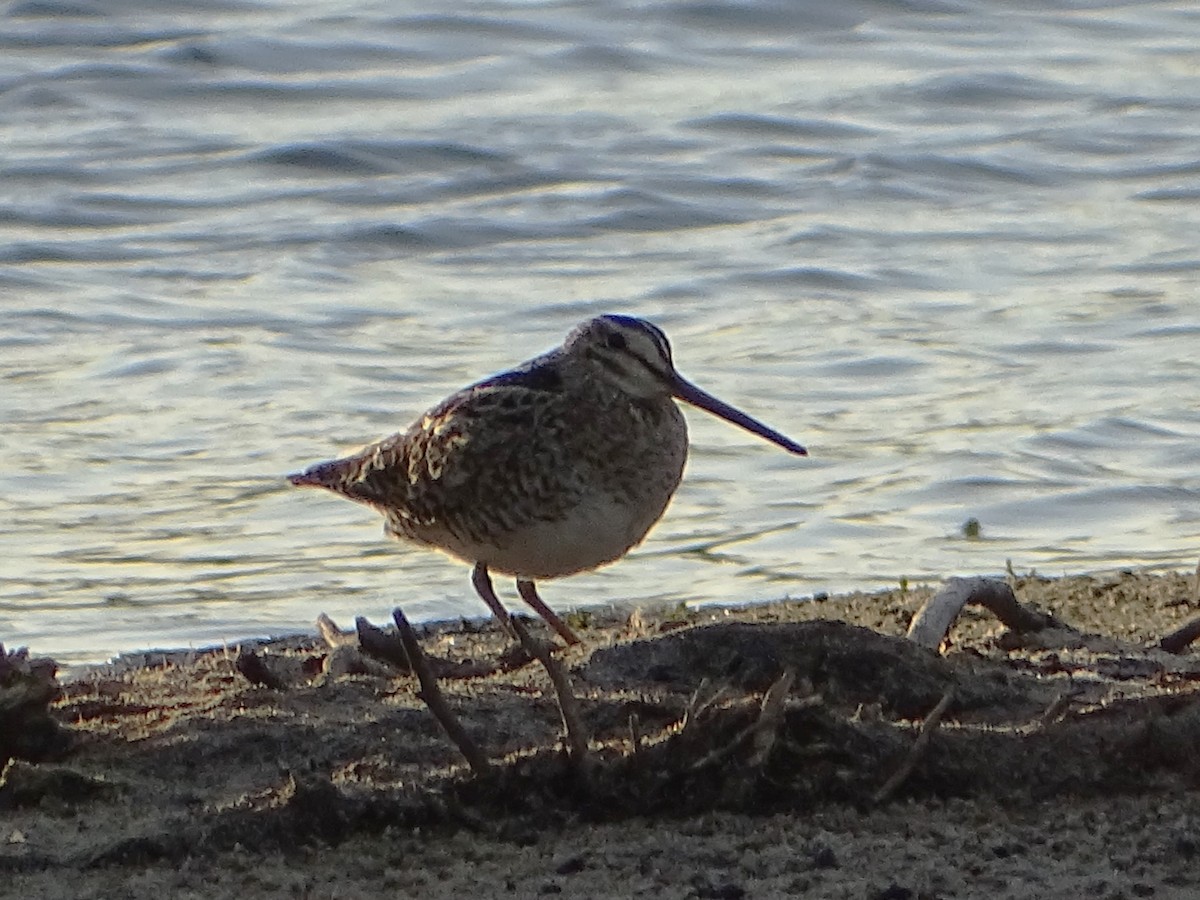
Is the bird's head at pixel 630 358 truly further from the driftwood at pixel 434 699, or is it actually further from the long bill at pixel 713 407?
the driftwood at pixel 434 699

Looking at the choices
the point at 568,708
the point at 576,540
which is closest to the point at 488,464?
the point at 576,540

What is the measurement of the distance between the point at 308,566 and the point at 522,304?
3.49 metres

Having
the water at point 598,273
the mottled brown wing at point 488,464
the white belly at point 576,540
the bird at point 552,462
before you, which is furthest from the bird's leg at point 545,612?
the water at point 598,273

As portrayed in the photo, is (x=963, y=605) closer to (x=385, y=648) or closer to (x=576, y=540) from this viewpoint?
(x=576, y=540)

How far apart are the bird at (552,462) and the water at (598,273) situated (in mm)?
1428

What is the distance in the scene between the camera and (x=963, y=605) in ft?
19.2

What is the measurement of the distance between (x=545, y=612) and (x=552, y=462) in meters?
0.56

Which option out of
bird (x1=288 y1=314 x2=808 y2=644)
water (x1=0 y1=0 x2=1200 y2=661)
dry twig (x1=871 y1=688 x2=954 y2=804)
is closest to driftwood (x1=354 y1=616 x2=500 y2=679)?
bird (x1=288 y1=314 x2=808 y2=644)

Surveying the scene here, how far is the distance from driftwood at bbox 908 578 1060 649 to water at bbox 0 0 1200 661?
1826mm

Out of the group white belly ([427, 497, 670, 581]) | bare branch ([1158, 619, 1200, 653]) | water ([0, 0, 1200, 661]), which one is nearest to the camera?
bare branch ([1158, 619, 1200, 653])

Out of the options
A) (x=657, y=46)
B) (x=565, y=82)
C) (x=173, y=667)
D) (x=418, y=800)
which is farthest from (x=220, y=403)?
(x=657, y=46)

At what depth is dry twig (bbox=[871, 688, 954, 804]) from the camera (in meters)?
4.53

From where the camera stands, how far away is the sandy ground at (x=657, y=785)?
13.8 feet

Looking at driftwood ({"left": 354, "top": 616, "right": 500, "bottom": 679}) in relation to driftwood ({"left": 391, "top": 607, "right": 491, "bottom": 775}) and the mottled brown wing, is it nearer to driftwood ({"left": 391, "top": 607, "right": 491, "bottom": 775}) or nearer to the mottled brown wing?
the mottled brown wing
